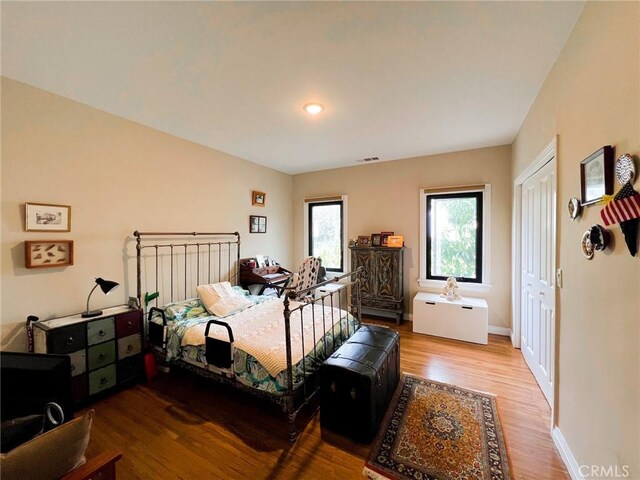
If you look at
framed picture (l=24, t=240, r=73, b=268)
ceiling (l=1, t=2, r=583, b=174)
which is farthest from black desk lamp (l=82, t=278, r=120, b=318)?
ceiling (l=1, t=2, r=583, b=174)

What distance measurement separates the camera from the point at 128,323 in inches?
96.9

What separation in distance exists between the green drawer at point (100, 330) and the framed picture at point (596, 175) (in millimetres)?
3544

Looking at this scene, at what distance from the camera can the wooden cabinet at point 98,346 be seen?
203cm

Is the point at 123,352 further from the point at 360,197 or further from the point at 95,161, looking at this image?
the point at 360,197

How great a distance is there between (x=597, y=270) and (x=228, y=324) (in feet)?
8.42

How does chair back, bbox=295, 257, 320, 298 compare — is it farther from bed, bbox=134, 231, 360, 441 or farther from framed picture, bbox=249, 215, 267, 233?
framed picture, bbox=249, 215, 267, 233

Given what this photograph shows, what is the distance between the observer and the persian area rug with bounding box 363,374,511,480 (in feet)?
5.22

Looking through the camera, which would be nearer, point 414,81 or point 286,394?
point 286,394

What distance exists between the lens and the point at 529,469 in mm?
1610

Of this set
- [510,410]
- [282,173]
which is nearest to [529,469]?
[510,410]

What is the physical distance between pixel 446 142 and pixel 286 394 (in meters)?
3.49

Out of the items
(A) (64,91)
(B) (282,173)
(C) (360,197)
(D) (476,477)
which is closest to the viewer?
(D) (476,477)

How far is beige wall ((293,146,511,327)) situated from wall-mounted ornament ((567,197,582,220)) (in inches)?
87.6

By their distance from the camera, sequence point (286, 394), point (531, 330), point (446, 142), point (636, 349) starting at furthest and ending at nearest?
point (446, 142)
point (531, 330)
point (286, 394)
point (636, 349)
